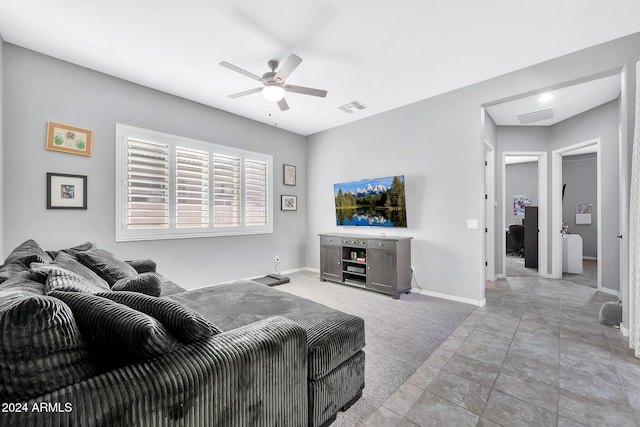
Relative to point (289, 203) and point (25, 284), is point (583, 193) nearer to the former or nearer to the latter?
point (289, 203)

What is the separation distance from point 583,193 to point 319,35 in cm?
822

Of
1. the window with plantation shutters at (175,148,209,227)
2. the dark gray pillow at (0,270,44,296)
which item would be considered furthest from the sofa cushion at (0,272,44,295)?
the window with plantation shutters at (175,148,209,227)

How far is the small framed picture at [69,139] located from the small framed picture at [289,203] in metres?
2.94

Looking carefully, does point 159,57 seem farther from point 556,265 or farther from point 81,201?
point 556,265

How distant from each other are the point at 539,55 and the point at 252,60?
3100 millimetres

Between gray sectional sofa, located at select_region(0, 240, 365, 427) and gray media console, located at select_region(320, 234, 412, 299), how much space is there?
2401 mm

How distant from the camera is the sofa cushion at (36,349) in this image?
64 centimetres

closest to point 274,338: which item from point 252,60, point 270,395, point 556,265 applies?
point 270,395

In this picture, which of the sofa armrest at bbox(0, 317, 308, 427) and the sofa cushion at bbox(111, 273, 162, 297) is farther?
the sofa cushion at bbox(111, 273, 162, 297)

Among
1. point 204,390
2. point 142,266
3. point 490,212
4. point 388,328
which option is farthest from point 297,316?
point 490,212

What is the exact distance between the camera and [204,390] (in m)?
0.90

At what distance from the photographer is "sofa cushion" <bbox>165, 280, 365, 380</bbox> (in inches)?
54.9

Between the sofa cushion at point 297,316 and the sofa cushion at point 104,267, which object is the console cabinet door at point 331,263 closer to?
the sofa cushion at point 297,316

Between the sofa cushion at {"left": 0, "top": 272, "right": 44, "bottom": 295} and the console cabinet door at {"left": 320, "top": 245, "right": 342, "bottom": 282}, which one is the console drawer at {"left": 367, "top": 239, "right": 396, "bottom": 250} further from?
the sofa cushion at {"left": 0, "top": 272, "right": 44, "bottom": 295}
